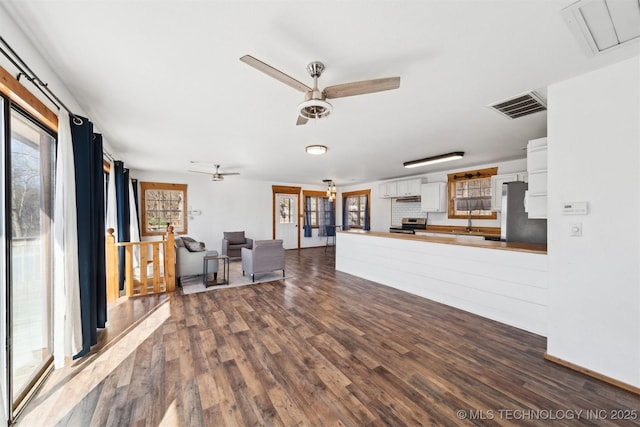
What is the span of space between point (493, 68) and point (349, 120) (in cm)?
146

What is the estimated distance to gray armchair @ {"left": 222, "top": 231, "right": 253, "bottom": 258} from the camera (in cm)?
656

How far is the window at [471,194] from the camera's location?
5.50m

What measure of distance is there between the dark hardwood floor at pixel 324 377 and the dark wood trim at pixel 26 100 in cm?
206

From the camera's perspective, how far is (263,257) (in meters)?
4.79

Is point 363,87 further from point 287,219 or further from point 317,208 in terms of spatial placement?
point 317,208

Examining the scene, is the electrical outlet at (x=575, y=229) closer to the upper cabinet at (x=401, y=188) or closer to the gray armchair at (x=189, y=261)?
the upper cabinet at (x=401, y=188)

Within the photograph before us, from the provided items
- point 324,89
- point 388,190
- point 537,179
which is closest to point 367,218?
point 388,190

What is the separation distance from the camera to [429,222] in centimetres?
669

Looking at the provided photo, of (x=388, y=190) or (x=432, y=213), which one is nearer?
(x=432, y=213)

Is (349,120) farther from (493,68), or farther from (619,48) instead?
(619,48)

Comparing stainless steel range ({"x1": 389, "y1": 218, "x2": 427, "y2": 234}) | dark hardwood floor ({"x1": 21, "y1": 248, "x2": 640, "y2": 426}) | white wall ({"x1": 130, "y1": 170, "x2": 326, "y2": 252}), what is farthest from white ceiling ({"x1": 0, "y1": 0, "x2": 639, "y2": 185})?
white wall ({"x1": 130, "y1": 170, "x2": 326, "y2": 252})

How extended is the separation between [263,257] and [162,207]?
13.3ft

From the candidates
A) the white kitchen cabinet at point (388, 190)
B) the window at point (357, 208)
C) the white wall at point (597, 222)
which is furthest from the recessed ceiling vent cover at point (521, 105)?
the window at point (357, 208)

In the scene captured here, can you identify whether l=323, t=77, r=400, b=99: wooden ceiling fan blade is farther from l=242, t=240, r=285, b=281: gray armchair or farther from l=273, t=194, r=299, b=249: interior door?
l=273, t=194, r=299, b=249: interior door
